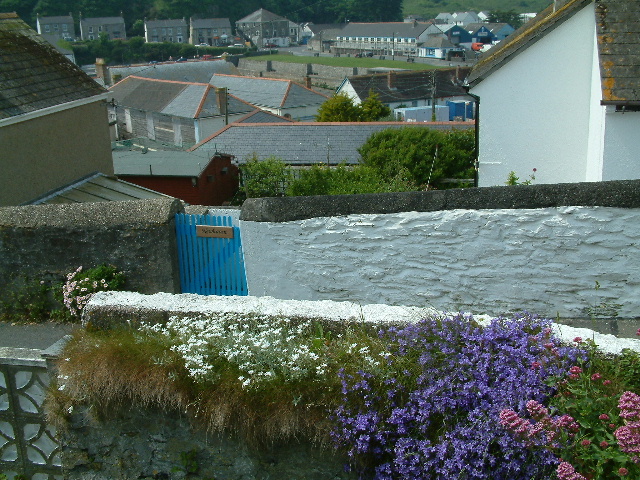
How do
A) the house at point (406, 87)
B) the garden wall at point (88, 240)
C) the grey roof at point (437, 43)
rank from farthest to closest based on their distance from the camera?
1. the grey roof at point (437, 43)
2. the house at point (406, 87)
3. the garden wall at point (88, 240)

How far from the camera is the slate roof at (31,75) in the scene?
10867mm

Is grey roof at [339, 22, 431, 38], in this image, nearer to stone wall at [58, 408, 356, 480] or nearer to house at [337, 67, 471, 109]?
house at [337, 67, 471, 109]

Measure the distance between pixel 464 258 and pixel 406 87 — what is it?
Answer: 53042mm

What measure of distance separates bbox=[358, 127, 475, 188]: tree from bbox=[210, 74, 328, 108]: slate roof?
27.3 metres

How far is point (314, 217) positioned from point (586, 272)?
7.28 feet

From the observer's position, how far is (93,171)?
506 inches

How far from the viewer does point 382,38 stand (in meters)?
117

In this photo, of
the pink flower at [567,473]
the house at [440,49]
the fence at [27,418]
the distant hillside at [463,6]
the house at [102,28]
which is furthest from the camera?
the distant hillside at [463,6]

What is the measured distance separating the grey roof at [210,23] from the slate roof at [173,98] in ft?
259

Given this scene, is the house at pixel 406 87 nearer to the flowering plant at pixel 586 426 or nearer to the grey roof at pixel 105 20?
the flowering plant at pixel 586 426

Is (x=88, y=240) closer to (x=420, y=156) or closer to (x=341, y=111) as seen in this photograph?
(x=420, y=156)

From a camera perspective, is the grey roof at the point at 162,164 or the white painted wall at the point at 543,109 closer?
the white painted wall at the point at 543,109

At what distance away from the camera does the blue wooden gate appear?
6477mm

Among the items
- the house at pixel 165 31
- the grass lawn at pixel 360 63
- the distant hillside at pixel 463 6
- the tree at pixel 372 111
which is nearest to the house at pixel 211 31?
the house at pixel 165 31
